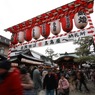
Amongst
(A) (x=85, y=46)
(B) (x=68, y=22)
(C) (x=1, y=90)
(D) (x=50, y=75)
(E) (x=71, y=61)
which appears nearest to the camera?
(C) (x=1, y=90)

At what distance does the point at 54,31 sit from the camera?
1059 centimetres

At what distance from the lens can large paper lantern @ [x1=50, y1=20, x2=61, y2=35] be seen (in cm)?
1059

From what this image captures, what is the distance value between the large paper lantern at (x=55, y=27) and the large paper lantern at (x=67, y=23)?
0.44 metres

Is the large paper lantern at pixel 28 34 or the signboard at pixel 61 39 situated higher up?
the large paper lantern at pixel 28 34

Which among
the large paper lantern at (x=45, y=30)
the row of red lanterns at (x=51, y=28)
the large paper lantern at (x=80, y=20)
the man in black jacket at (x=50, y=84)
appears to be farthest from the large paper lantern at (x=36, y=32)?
the man in black jacket at (x=50, y=84)

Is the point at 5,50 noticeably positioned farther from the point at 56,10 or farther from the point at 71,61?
the point at 56,10

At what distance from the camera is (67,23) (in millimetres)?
10195

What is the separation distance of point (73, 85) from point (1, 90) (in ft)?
42.9

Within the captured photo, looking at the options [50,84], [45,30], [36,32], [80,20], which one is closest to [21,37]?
[36,32]

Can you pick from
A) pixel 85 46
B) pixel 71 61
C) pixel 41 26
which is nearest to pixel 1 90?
pixel 41 26

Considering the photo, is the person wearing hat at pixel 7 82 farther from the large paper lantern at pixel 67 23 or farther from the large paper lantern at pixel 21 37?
the large paper lantern at pixel 21 37

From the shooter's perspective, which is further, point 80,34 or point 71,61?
point 71,61

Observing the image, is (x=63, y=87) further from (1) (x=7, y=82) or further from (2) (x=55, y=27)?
(1) (x=7, y=82)

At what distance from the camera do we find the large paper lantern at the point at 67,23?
10.0m
